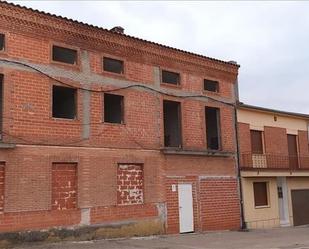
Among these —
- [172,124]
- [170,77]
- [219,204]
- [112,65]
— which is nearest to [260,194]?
[219,204]

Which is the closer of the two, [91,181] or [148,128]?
[91,181]

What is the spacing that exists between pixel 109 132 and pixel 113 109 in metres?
1.46

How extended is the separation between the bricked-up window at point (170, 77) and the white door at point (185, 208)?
462cm

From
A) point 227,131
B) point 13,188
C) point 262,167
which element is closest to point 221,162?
point 227,131

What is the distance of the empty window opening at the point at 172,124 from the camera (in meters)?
21.6

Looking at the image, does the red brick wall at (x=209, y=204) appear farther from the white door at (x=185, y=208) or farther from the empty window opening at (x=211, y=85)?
the empty window opening at (x=211, y=85)

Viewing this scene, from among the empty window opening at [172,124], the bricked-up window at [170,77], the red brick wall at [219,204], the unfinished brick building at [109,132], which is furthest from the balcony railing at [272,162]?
the bricked-up window at [170,77]

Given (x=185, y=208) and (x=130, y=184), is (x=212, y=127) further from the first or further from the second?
(x=130, y=184)

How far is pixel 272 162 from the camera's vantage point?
84.3ft

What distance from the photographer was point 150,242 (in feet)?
57.2

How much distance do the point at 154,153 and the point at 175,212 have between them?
2.69 metres

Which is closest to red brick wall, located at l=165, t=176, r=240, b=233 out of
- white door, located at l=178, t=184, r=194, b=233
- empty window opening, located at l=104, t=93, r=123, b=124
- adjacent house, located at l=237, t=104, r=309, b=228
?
white door, located at l=178, t=184, r=194, b=233

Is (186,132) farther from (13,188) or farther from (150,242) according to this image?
(13,188)

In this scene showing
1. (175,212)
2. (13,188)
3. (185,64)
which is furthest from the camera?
(185,64)
